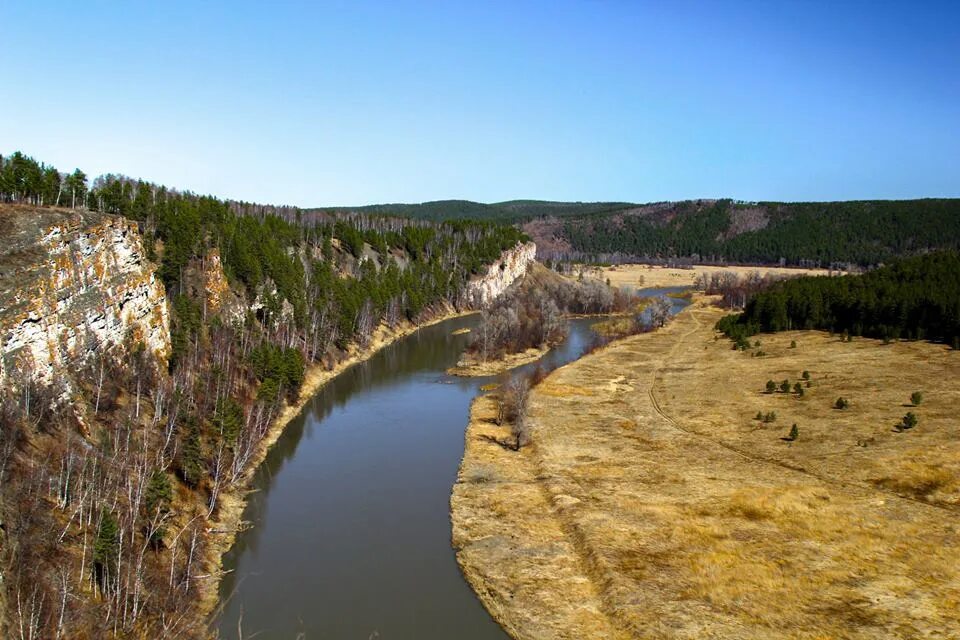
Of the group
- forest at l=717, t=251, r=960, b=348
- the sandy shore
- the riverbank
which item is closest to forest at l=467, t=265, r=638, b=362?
the sandy shore

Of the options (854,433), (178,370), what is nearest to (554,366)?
(854,433)

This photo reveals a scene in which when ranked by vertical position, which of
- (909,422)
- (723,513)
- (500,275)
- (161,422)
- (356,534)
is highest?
(500,275)

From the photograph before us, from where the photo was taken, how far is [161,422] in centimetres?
4159

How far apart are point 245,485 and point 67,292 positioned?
16.2 meters

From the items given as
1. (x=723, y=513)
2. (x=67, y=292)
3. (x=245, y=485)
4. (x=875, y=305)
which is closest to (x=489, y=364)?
(x=245, y=485)

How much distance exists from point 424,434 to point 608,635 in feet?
92.8

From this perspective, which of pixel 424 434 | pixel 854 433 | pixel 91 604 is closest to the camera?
pixel 91 604

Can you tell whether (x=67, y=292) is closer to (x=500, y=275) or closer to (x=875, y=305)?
(x=875, y=305)

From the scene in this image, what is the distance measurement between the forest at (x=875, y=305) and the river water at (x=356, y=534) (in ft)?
178

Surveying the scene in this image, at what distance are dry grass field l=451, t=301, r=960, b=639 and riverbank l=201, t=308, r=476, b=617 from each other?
12.2 meters

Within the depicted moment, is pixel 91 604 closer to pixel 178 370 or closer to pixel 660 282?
pixel 178 370

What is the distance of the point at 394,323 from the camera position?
98562 mm

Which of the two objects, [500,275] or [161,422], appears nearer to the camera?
[161,422]

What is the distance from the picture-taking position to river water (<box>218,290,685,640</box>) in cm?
2725
